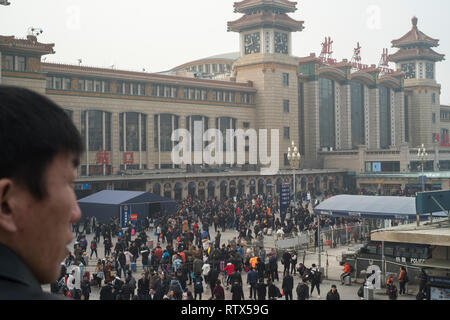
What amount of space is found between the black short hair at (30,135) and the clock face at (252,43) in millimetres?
74697

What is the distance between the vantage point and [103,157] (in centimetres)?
5738

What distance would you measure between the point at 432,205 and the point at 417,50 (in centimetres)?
9316

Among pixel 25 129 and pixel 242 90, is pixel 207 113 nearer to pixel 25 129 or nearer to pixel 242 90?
pixel 242 90

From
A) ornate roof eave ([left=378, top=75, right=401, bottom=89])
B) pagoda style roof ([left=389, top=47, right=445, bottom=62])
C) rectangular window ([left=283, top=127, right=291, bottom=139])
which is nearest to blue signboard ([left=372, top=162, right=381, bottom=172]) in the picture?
rectangular window ([left=283, top=127, right=291, bottom=139])

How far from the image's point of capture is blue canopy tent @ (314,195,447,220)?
968 inches

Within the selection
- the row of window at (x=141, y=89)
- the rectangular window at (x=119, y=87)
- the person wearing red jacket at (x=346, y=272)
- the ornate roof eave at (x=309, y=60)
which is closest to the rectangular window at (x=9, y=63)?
the row of window at (x=141, y=89)

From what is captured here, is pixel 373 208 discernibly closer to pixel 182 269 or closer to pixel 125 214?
pixel 182 269

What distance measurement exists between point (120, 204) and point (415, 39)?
280ft

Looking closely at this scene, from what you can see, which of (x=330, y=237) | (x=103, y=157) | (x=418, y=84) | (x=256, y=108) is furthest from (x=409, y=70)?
(x=330, y=237)

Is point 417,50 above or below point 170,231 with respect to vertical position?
above

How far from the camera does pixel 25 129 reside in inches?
53.5
